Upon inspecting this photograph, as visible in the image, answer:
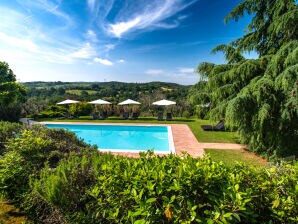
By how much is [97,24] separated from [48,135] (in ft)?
44.4

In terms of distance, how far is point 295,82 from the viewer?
5.23 metres

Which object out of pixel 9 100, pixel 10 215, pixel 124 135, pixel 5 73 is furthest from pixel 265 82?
pixel 5 73

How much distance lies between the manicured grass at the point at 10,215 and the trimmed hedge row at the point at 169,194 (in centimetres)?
17

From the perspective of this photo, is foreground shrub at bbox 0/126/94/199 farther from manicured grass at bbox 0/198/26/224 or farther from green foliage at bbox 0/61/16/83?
green foliage at bbox 0/61/16/83

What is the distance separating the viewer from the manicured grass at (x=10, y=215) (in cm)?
285

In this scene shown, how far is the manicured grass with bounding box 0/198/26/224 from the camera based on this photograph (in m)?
2.85

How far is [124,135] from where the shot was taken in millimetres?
13672

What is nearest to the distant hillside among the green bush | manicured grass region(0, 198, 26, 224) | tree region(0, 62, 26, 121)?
tree region(0, 62, 26, 121)

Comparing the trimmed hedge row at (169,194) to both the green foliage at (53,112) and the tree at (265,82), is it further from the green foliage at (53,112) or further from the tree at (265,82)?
the green foliage at (53,112)

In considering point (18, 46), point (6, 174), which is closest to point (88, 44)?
point (18, 46)

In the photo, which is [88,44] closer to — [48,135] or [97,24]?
[97,24]

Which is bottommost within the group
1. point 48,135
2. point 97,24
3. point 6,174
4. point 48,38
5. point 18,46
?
point 6,174

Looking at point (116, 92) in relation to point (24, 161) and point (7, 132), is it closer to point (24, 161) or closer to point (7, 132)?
point (7, 132)

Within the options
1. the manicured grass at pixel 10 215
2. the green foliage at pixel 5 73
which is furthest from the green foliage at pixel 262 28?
the green foliage at pixel 5 73
